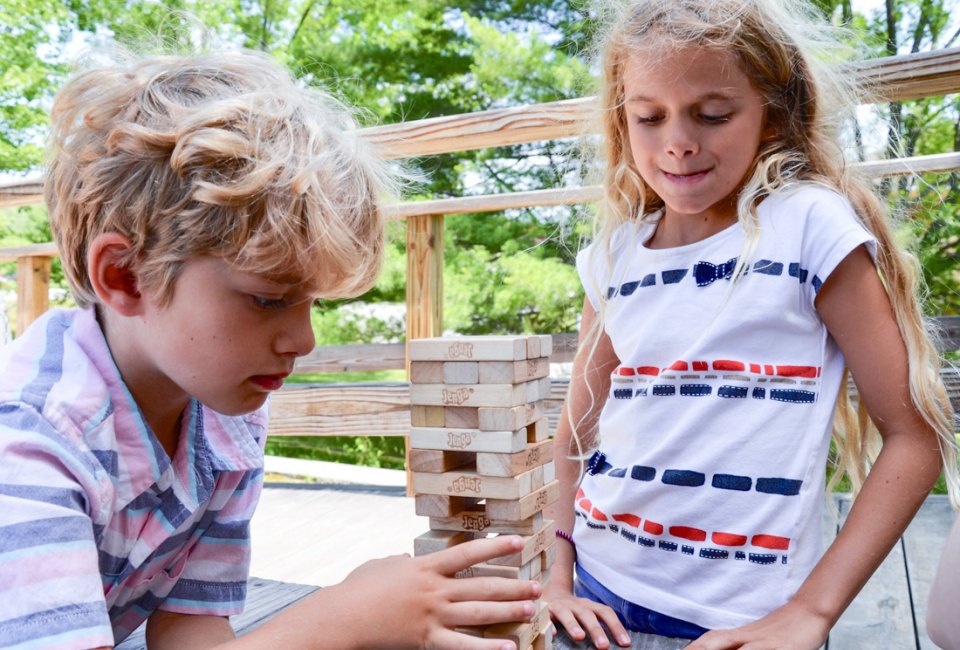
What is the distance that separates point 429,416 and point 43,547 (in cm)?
48

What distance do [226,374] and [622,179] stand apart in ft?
3.22

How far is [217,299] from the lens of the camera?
1104 mm

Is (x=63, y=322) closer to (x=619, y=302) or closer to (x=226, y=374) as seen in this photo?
(x=226, y=374)

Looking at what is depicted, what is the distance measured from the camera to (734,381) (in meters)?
1.45

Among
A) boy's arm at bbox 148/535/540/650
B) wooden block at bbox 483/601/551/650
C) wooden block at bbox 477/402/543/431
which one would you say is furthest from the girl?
wooden block at bbox 477/402/543/431

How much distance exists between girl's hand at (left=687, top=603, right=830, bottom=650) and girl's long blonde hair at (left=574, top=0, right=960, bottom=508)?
0.33m

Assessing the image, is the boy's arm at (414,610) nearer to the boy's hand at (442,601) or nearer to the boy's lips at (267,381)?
the boy's hand at (442,601)

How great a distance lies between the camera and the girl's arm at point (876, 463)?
1.33 m

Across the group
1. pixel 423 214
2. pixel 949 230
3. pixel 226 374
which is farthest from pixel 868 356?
pixel 949 230

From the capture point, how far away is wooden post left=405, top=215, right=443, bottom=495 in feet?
12.7

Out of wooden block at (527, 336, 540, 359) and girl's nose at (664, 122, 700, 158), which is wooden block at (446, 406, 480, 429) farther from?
girl's nose at (664, 122, 700, 158)

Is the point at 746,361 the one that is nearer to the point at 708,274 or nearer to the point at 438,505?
the point at 708,274

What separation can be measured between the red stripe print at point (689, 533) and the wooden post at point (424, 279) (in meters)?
2.42

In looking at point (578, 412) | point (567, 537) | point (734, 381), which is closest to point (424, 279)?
point (578, 412)
